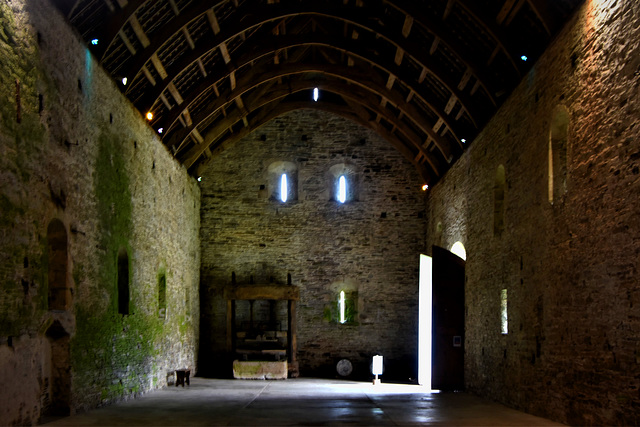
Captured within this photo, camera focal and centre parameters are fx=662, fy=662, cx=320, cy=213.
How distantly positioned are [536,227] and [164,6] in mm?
6677

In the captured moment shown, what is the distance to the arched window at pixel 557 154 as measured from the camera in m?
8.52

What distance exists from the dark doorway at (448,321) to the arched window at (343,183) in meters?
5.26

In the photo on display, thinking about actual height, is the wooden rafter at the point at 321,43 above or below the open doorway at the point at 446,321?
above

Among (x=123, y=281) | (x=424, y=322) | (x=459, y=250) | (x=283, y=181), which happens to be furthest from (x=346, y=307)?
(x=123, y=281)

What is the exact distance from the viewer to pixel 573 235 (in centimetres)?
778

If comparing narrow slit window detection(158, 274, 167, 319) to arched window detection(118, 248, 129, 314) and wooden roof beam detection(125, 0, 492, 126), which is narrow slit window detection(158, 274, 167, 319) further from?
wooden roof beam detection(125, 0, 492, 126)

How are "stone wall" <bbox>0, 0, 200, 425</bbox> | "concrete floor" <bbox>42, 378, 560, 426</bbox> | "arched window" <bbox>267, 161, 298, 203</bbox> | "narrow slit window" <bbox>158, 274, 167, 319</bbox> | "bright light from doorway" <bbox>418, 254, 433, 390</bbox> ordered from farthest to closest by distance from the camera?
"arched window" <bbox>267, 161, 298, 203</bbox>
"bright light from doorway" <bbox>418, 254, 433, 390</bbox>
"narrow slit window" <bbox>158, 274, 167, 319</bbox>
"concrete floor" <bbox>42, 378, 560, 426</bbox>
"stone wall" <bbox>0, 0, 200, 425</bbox>

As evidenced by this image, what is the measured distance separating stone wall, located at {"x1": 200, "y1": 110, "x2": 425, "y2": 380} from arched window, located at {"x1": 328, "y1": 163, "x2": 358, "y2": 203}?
0.17 ft

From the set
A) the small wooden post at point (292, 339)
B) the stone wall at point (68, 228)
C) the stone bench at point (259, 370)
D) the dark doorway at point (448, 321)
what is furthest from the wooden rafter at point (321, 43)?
the stone bench at point (259, 370)

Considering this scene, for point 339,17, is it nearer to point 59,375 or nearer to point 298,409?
point 298,409

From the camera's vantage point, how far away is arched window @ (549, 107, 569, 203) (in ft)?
28.0

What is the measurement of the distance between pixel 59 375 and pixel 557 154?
7.01 metres

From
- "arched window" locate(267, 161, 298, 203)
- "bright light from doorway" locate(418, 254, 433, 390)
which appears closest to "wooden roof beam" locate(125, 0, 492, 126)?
"bright light from doorway" locate(418, 254, 433, 390)

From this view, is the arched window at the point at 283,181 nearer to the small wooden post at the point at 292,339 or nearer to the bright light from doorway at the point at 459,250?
the small wooden post at the point at 292,339
